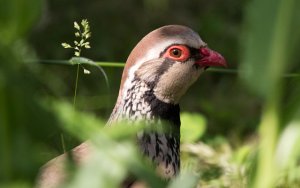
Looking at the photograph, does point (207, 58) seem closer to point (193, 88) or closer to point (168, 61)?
point (168, 61)

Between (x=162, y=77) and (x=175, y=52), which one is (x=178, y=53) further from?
(x=162, y=77)

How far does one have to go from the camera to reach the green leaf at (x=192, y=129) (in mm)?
5145

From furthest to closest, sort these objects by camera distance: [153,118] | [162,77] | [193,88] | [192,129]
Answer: [193,88]
[192,129]
[162,77]
[153,118]

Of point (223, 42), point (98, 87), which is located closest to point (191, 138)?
point (98, 87)

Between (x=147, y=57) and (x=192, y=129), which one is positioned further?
(x=192, y=129)

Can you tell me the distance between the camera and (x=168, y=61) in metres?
4.49

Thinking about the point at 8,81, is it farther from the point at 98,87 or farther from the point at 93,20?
the point at 93,20

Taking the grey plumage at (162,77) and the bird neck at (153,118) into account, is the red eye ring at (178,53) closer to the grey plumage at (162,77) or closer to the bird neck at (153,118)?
the grey plumage at (162,77)

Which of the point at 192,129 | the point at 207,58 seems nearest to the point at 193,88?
the point at 192,129

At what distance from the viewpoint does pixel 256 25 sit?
1.51m

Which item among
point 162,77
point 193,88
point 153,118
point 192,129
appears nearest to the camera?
point 153,118

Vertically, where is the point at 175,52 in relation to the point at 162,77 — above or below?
above

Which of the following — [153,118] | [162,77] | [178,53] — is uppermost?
[178,53]

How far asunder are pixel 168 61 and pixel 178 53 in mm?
56
